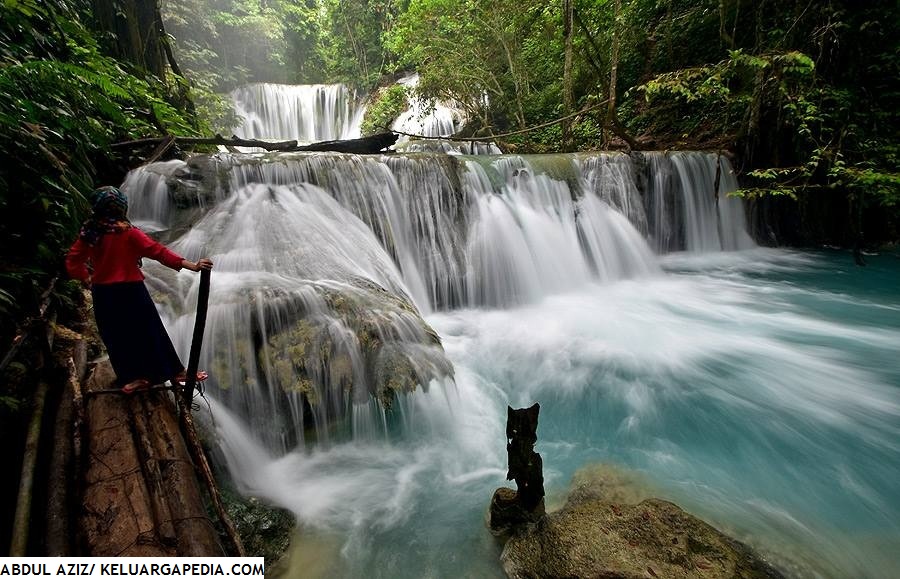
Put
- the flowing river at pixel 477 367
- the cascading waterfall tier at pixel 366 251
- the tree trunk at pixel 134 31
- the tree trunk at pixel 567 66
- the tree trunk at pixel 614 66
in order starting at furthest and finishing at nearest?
the tree trunk at pixel 567 66
the tree trunk at pixel 614 66
the tree trunk at pixel 134 31
the cascading waterfall tier at pixel 366 251
the flowing river at pixel 477 367

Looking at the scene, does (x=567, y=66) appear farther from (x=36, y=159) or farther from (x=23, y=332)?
(x=23, y=332)

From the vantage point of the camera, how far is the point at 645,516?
7.61ft

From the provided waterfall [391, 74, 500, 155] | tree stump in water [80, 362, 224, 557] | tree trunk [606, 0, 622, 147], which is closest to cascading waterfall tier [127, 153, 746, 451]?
tree stump in water [80, 362, 224, 557]

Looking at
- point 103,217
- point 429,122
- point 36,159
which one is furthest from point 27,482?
point 429,122

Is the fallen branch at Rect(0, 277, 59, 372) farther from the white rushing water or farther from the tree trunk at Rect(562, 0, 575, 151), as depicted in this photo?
the tree trunk at Rect(562, 0, 575, 151)

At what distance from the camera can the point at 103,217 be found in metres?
2.38

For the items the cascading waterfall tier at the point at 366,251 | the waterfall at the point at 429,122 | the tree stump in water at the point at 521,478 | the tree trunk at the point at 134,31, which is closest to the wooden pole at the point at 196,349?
the cascading waterfall tier at the point at 366,251

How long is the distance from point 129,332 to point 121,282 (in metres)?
0.33

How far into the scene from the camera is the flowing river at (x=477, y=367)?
2.89 m

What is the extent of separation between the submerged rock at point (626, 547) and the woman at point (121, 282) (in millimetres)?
2551

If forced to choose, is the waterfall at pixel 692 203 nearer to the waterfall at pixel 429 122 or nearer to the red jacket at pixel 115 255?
the waterfall at pixel 429 122

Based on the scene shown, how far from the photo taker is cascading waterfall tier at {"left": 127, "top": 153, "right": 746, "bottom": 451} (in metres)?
3.46

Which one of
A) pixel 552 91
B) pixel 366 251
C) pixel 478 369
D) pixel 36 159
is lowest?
pixel 478 369

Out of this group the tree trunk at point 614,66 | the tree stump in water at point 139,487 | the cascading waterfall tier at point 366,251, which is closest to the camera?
the tree stump in water at point 139,487
